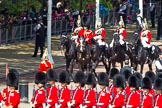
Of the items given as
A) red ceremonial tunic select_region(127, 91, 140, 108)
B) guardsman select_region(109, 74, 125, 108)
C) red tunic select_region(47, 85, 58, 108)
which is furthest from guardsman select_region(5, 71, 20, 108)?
red ceremonial tunic select_region(127, 91, 140, 108)

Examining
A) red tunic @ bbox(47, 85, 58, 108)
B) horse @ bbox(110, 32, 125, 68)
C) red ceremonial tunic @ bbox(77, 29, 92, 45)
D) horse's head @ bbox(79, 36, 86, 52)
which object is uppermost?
red ceremonial tunic @ bbox(77, 29, 92, 45)

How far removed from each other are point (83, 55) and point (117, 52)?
184cm

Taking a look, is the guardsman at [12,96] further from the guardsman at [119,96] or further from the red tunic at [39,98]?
the guardsman at [119,96]

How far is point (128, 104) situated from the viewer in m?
25.2

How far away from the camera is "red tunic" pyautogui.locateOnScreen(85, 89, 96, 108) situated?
83.8 ft

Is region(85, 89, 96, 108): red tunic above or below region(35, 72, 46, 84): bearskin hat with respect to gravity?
below

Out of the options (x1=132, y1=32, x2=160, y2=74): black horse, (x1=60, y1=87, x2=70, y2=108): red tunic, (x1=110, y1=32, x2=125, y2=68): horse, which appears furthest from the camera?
(x1=132, y1=32, x2=160, y2=74): black horse

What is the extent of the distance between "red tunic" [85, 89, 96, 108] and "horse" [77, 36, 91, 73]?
1281 cm

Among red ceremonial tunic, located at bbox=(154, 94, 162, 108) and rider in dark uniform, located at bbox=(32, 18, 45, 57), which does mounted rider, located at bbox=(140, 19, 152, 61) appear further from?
red ceremonial tunic, located at bbox=(154, 94, 162, 108)

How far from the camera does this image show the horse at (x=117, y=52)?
Answer: 131 ft

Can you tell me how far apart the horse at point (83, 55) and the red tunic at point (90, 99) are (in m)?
12.8

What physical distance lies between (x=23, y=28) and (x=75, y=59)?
10645 millimetres

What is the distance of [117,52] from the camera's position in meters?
40.0

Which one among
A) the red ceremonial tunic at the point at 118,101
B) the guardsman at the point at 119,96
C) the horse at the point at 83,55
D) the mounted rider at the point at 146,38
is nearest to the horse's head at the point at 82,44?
the horse at the point at 83,55
